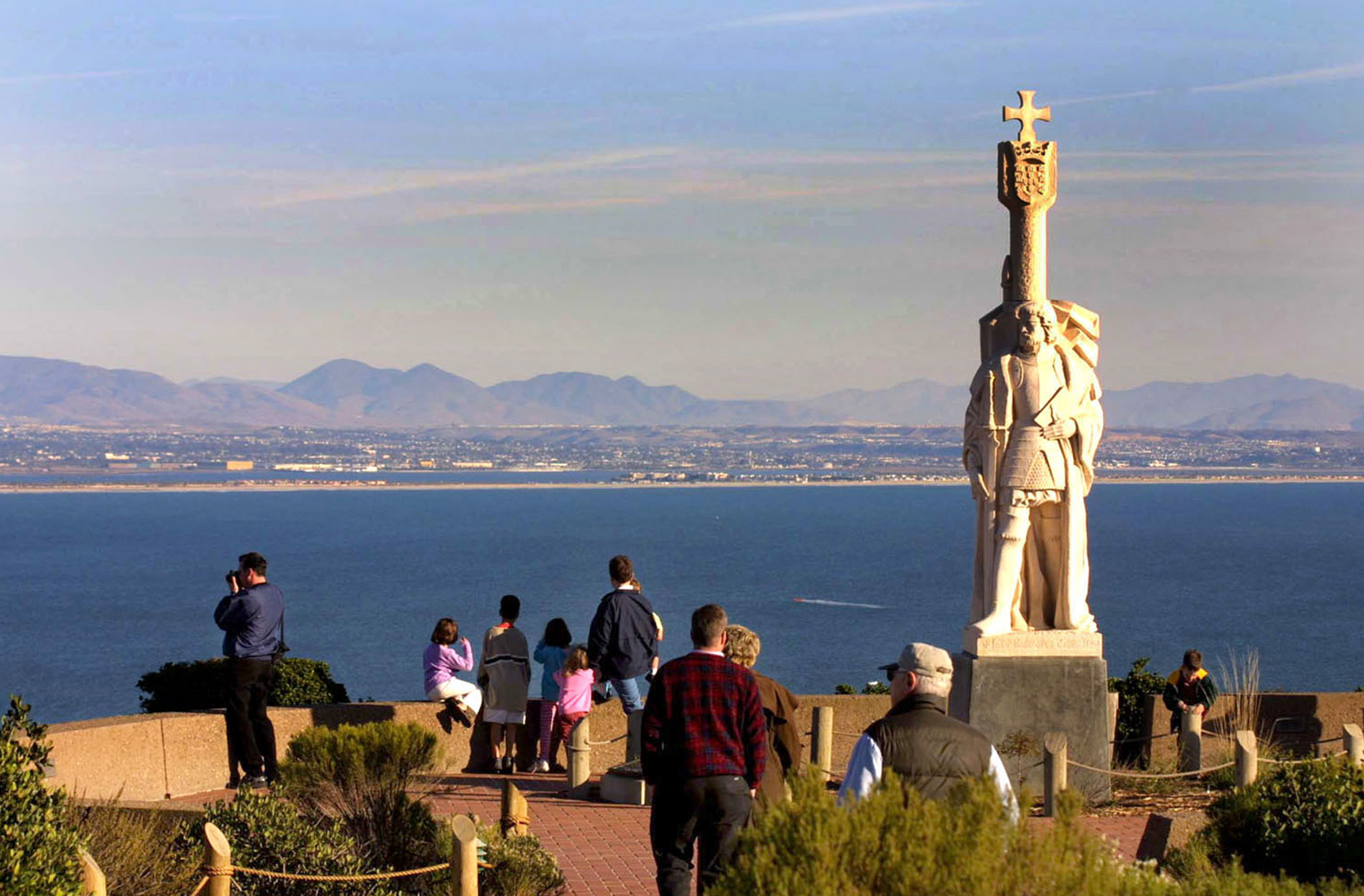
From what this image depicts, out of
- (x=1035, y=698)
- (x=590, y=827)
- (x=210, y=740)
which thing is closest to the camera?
(x=590, y=827)

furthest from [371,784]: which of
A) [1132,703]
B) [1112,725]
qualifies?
[1132,703]

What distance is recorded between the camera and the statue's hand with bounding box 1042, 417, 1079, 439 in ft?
38.4

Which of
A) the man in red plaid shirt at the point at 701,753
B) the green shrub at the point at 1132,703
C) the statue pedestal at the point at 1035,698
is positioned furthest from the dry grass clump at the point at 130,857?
the green shrub at the point at 1132,703

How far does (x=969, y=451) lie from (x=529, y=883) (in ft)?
17.0

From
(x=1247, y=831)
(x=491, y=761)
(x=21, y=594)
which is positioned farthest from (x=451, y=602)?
(x=1247, y=831)

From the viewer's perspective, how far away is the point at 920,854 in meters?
4.92

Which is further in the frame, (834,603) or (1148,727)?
(834,603)

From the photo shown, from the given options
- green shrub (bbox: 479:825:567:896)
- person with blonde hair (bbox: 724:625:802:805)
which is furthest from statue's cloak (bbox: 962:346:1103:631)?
green shrub (bbox: 479:825:567:896)

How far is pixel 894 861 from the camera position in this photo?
495cm

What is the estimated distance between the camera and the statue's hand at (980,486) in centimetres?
1188

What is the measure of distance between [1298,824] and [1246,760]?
10.5 ft

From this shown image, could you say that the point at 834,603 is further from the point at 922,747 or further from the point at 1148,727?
the point at 922,747

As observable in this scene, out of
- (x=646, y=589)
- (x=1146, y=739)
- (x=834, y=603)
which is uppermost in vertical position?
(x=1146, y=739)

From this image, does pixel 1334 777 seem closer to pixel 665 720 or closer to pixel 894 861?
pixel 665 720
